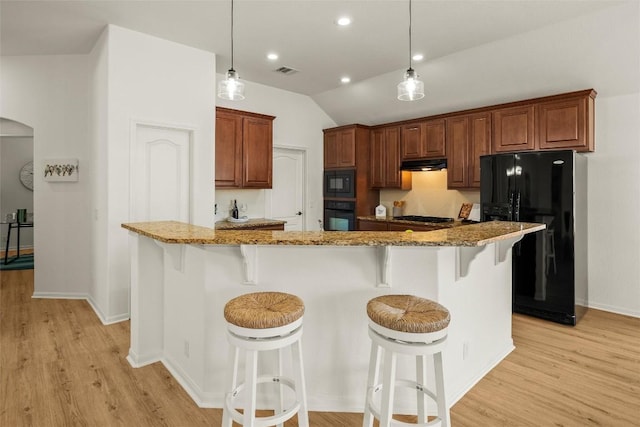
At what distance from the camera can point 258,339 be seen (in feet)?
5.50

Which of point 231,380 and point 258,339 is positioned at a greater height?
point 258,339

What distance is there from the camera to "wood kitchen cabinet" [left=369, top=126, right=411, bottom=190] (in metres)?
5.58

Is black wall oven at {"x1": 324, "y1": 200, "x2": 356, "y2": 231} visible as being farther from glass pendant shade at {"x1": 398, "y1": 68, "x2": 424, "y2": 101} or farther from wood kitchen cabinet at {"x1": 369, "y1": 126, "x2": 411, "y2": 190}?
glass pendant shade at {"x1": 398, "y1": 68, "x2": 424, "y2": 101}

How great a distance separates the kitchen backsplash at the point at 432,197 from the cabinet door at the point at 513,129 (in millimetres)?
827

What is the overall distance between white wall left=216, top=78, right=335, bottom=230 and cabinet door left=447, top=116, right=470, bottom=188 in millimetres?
2197

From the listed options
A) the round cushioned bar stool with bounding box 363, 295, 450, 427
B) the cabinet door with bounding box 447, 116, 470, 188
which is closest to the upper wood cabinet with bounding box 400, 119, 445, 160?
the cabinet door with bounding box 447, 116, 470, 188

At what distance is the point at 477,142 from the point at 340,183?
2157mm

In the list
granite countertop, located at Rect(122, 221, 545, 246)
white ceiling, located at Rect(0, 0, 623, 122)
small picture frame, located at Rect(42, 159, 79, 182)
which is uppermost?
white ceiling, located at Rect(0, 0, 623, 122)

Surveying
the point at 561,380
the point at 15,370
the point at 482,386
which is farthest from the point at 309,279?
the point at 15,370

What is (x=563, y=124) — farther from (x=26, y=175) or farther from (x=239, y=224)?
(x=26, y=175)

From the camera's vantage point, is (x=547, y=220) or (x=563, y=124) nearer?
(x=547, y=220)

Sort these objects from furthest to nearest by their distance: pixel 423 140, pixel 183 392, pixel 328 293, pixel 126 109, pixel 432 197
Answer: pixel 432 197 < pixel 423 140 < pixel 126 109 < pixel 183 392 < pixel 328 293

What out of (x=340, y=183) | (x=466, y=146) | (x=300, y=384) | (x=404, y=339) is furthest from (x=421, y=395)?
(x=340, y=183)

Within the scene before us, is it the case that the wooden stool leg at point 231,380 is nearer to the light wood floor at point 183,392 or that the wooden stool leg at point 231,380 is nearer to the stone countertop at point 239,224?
the light wood floor at point 183,392
